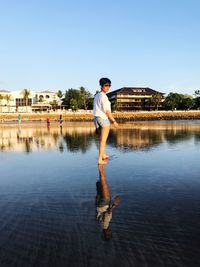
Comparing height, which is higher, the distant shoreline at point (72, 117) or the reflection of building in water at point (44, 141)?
the distant shoreline at point (72, 117)

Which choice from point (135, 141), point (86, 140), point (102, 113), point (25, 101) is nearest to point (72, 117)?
point (25, 101)

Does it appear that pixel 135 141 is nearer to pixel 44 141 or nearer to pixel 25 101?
pixel 44 141

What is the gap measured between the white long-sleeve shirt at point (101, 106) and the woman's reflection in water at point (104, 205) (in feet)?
7.60

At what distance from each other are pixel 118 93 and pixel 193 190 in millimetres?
124152

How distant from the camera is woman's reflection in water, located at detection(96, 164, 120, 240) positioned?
288 centimetres

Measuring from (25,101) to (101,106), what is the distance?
135 meters

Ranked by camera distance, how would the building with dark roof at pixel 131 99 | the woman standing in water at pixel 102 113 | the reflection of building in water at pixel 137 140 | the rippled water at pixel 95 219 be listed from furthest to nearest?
the building with dark roof at pixel 131 99 → the reflection of building in water at pixel 137 140 → the woman standing in water at pixel 102 113 → the rippled water at pixel 95 219

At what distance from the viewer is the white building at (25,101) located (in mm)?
127625

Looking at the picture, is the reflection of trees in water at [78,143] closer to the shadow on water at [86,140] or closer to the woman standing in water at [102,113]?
the shadow on water at [86,140]

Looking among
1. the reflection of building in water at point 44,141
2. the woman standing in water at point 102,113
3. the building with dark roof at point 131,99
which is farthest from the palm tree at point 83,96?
the woman standing in water at point 102,113

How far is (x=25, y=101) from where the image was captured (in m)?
136

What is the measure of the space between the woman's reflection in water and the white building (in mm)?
122177

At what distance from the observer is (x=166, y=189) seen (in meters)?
4.35

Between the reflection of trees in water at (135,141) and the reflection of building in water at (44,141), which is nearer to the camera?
the reflection of trees in water at (135,141)
